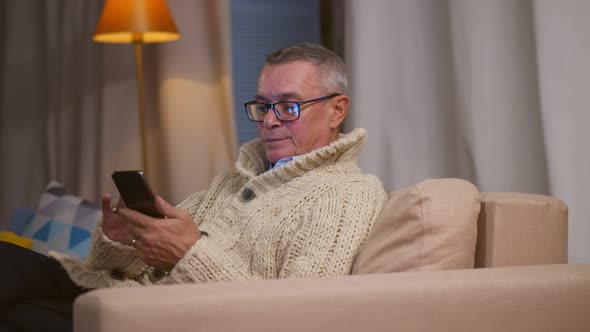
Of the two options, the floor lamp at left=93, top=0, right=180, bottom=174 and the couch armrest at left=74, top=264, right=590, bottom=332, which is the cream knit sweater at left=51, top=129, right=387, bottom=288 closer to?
the couch armrest at left=74, top=264, right=590, bottom=332

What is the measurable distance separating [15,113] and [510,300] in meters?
3.61

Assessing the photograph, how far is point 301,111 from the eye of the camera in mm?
2002

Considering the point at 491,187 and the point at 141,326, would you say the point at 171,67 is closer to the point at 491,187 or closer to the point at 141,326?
the point at 491,187

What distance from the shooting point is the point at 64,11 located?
432cm

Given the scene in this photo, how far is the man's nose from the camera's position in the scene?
1.99m

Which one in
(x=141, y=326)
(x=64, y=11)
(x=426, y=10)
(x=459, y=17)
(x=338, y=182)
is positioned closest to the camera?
(x=141, y=326)

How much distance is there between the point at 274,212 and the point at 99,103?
8.52ft

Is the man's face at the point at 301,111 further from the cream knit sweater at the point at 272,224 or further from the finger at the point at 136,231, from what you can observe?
the finger at the point at 136,231

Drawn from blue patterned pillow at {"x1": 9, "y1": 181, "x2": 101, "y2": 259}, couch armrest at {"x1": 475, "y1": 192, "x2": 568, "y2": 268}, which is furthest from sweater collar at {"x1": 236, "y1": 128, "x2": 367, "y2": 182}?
blue patterned pillow at {"x1": 9, "y1": 181, "x2": 101, "y2": 259}

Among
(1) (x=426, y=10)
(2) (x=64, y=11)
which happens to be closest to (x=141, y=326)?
(1) (x=426, y=10)

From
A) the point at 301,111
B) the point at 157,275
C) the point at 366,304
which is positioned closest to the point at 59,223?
the point at 157,275

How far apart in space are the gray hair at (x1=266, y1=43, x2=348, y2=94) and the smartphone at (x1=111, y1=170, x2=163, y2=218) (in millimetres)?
556

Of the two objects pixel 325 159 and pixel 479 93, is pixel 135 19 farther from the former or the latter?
pixel 325 159

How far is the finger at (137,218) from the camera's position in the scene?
1.62 m
